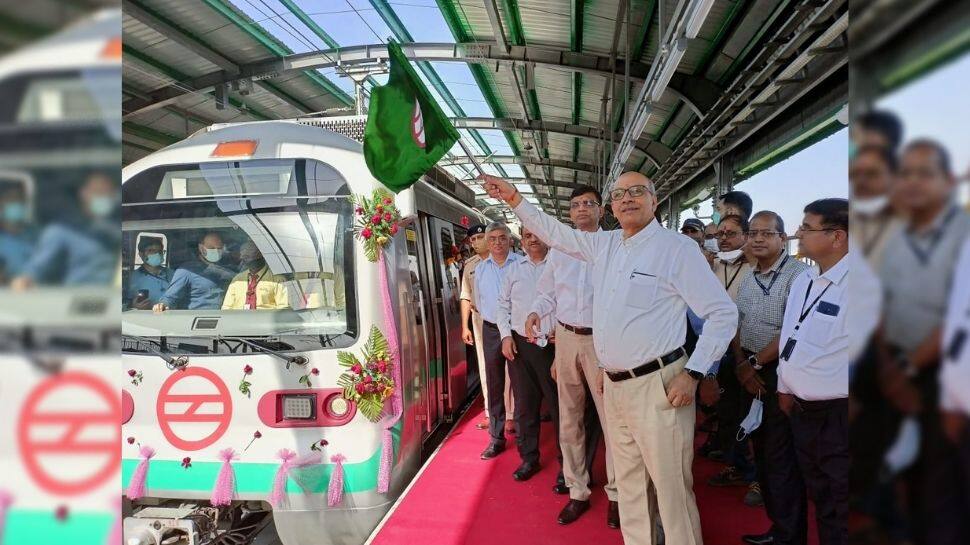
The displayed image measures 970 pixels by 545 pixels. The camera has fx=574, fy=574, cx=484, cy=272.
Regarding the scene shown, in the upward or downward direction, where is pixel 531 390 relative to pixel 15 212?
downward

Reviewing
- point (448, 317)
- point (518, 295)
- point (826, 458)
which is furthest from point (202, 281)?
point (826, 458)

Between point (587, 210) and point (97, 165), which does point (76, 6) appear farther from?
point (587, 210)

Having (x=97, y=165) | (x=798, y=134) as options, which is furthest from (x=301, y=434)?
(x=798, y=134)

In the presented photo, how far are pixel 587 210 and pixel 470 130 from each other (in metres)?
10.3

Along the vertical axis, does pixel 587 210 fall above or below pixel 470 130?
below

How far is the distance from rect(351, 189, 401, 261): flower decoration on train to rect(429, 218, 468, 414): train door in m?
1.59

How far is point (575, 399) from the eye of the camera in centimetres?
361

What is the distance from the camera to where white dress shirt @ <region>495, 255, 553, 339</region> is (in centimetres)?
427

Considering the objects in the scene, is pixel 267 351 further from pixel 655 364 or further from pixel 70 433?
pixel 70 433

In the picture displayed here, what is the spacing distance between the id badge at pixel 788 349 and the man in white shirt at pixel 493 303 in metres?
2.31

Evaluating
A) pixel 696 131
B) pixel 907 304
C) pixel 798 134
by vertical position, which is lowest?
pixel 907 304

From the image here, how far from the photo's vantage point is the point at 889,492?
53 cm

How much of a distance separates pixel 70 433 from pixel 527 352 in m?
3.78

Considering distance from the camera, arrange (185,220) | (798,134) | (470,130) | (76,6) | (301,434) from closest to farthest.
Result: (76,6), (301,434), (185,220), (798,134), (470,130)
